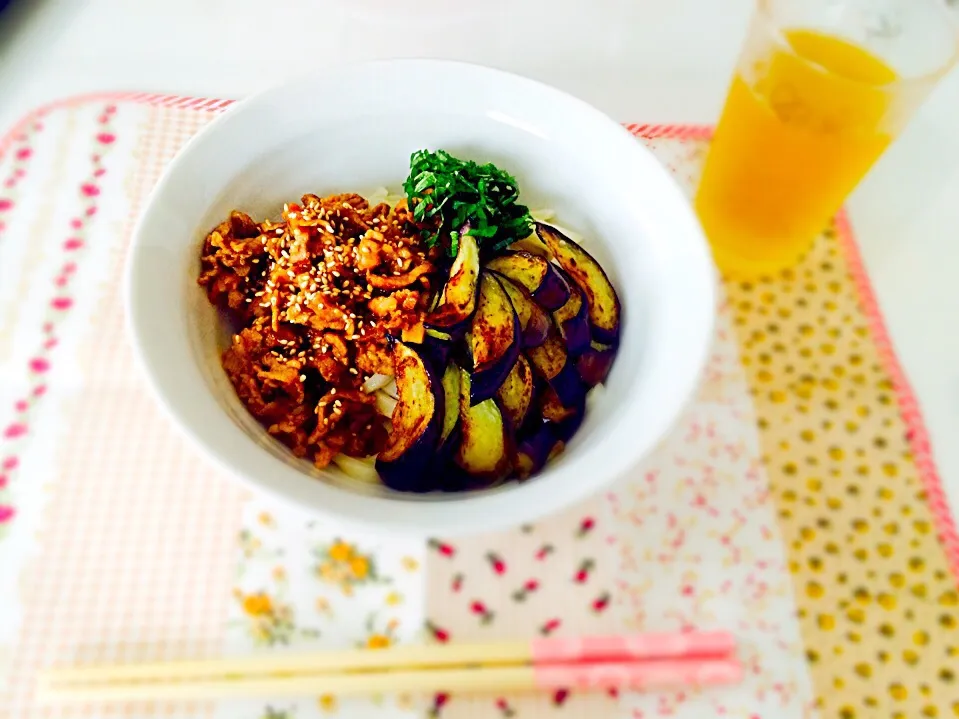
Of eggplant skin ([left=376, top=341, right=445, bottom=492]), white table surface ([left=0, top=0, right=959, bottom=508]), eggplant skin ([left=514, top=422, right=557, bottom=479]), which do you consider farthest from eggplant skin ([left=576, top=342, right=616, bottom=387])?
white table surface ([left=0, top=0, right=959, bottom=508])

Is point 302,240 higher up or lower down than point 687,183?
lower down

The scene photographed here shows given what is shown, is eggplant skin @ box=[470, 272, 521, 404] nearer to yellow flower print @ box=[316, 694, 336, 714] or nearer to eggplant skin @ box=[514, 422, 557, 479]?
eggplant skin @ box=[514, 422, 557, 479]

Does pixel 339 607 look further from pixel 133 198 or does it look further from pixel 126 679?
pixel 133 198

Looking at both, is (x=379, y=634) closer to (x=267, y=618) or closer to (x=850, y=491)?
(x=267, y=618)

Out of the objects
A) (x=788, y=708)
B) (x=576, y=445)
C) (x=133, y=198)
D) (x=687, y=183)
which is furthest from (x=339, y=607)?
(x=687, y=183)

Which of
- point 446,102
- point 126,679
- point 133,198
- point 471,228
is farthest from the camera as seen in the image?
point 133,198

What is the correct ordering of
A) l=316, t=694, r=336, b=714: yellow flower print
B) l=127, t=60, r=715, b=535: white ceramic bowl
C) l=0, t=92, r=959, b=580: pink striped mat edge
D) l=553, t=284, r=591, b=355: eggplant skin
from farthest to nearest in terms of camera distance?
l=0, t=92, r=959, b=580: pink striped mat edge
l=553, t=284, r=591, b=355: eggplant skin
l=316, t=694, r=336, b=714: yellow flower print
l=127, t=60, r=715, b=535: white ceramic bowl

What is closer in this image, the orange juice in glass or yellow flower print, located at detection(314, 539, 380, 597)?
yellow flower print, located at detection(314, 539, 380, 597)

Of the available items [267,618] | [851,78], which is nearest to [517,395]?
[267,618]
